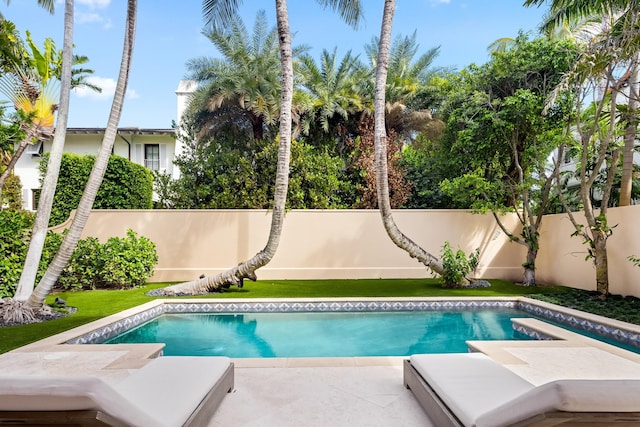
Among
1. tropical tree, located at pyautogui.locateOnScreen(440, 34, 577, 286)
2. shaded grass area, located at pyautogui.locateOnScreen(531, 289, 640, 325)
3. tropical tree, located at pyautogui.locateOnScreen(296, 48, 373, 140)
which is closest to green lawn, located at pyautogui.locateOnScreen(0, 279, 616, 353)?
shaded grass area, located at pyautogui.locateOnScreen(531, 289, 640, 325)

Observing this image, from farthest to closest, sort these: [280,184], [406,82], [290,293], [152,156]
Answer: [152,156] → [406,82] → [290,293] → [280,184]

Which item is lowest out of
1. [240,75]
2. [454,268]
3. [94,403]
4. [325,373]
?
[325,373]

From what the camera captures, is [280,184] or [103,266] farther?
[103,266]

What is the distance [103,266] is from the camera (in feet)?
34.4

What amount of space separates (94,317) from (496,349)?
6.77m

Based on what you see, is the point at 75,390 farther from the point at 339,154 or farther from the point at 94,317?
the point at 339,154

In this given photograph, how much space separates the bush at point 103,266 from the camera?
34.2 ft

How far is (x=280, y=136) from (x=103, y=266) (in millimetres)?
6172

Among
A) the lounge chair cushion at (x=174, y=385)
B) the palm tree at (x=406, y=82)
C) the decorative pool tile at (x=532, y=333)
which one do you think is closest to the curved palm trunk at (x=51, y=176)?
the lounge chair cushion at (x=174, y=385)

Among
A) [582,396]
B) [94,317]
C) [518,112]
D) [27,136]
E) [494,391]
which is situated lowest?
[94,317]

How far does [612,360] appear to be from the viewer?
4.25 m

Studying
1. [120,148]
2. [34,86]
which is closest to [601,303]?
[34,86]

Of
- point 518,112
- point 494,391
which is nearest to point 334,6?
point 518,112

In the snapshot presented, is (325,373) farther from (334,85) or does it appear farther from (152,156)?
(152,156)
